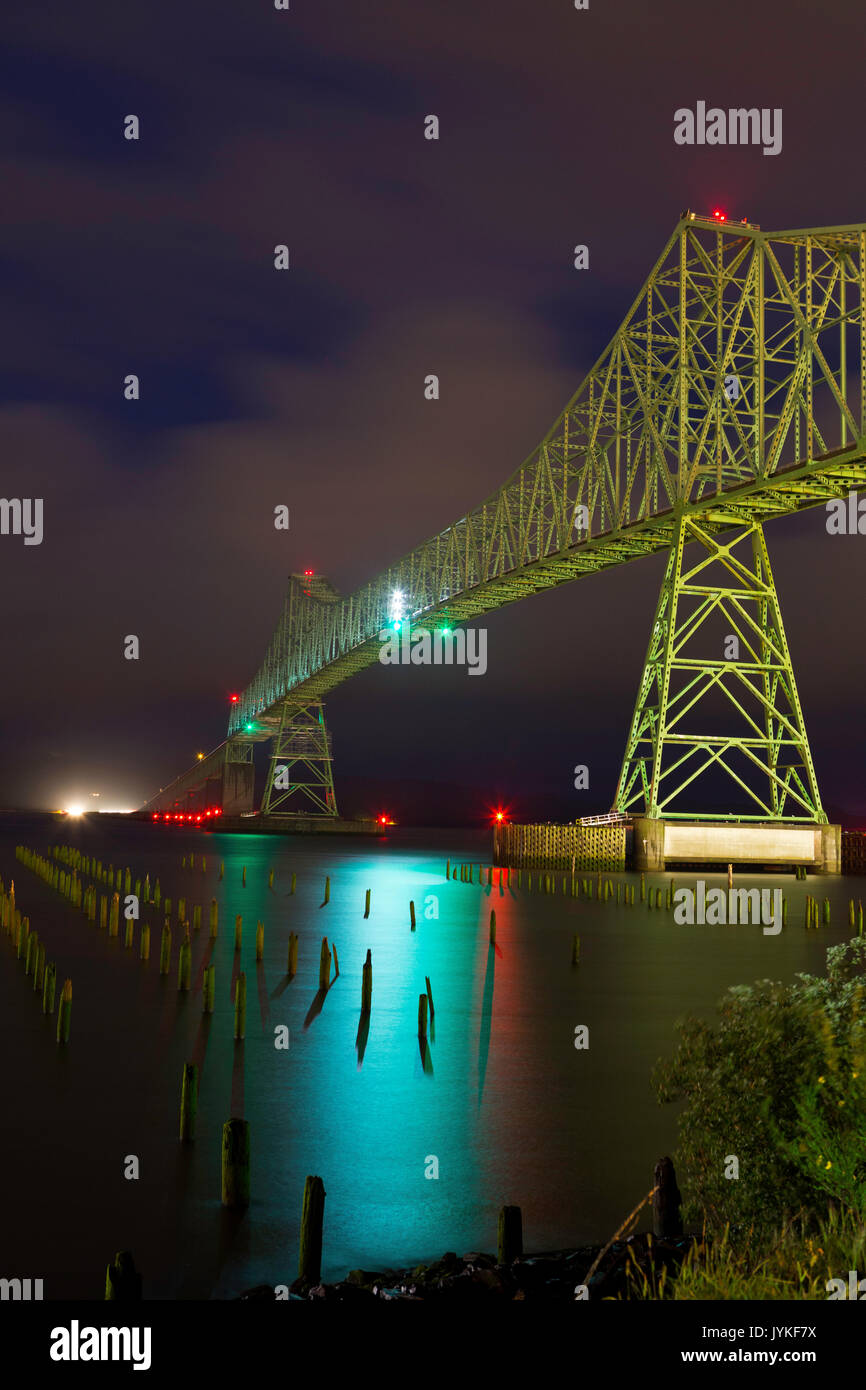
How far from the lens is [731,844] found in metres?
41.0

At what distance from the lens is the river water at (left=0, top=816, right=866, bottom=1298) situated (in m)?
8.52

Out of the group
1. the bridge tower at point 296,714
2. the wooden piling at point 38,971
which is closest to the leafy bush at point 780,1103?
the wooden piling at point 38,971

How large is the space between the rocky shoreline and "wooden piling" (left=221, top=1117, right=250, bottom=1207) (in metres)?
1.48

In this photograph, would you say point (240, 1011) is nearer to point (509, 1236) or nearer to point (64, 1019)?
point (64, 1019)

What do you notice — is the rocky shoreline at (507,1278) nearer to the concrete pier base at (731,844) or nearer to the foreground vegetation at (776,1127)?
the foreground vegetation at (776,1127)

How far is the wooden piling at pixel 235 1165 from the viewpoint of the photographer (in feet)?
→ 29.2

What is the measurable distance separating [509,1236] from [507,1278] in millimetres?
280

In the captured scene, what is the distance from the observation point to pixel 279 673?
119 meters

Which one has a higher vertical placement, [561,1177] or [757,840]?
[757,840]

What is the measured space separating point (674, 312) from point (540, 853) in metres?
23.2

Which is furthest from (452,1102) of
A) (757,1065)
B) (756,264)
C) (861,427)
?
(756,264)

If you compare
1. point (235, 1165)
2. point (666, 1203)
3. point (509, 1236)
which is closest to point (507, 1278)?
point (509, 1236)

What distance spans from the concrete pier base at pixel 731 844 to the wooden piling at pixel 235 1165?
3265 cm

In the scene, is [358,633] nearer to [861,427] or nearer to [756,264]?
[756,264]
